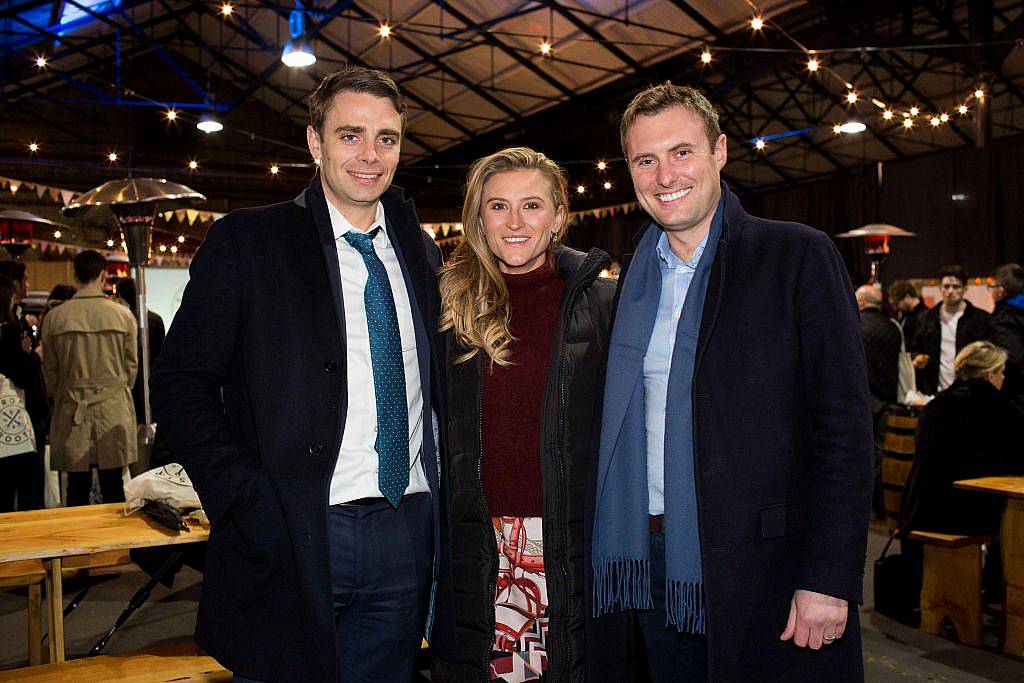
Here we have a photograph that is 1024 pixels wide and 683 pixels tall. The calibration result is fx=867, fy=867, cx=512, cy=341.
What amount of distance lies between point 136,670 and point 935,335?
6.11m

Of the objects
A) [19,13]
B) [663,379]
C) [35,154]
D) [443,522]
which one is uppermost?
[19,13]

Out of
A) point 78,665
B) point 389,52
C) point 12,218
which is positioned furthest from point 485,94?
point 78,665

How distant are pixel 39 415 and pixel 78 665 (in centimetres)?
328

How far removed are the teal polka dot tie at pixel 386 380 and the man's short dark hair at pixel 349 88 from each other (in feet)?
0.96

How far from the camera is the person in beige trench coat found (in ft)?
17.3

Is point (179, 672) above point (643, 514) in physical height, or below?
below

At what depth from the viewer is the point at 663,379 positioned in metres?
1.94

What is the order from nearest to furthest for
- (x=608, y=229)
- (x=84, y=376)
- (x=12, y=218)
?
(x=84, y=376) → (x=12, y=218) → (x=608, y=229)

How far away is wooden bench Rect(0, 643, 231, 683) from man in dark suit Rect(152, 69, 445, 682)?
958 mm

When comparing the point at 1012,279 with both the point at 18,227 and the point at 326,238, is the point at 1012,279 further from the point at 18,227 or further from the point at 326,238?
the point at 18,227

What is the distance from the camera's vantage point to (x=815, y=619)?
5.61 ft

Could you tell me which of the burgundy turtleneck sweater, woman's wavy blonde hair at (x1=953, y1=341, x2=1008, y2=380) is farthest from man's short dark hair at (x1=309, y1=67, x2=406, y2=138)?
woman's wavy blonde hair at (x1=953, y1=341, x2=1008, y2=380)

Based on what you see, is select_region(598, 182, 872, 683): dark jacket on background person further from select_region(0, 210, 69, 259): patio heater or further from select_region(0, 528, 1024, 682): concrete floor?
select_region(0, 210, 69, 259): patio heater

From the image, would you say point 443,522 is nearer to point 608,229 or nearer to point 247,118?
point 608,229
